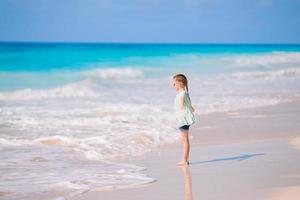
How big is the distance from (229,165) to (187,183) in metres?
1.20

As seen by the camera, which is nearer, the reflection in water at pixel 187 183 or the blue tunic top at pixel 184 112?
the reflection in water at pixel 187 183

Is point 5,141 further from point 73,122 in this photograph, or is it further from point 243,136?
point 243,136

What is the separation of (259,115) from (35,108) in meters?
5.76

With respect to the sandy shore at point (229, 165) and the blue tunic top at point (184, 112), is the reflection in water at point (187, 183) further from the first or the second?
the blue tunic top at point (184, 112)

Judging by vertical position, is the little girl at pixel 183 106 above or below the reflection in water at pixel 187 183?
above

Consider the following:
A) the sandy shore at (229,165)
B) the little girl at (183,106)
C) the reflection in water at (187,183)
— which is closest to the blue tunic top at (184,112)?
the little girl at (183,106)

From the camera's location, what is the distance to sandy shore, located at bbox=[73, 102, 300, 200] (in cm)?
591

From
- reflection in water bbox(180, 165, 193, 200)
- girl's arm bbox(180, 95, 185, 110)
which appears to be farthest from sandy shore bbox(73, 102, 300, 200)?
girl's arm bbox(180, 95, 185, 110)

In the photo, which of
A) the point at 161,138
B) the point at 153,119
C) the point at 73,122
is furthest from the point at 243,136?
the point at 73,122

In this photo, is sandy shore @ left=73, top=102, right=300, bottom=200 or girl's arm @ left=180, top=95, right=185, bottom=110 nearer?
sandy shore @ left=73, top=102, right=300, bottom=200

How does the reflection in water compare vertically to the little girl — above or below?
below

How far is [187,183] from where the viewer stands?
6.42 metres

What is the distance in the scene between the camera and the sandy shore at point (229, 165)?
5.91m

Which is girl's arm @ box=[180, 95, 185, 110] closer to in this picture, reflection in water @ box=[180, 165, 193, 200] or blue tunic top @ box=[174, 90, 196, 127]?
blue tunic top @ box=[174, 90, 196, 127]
